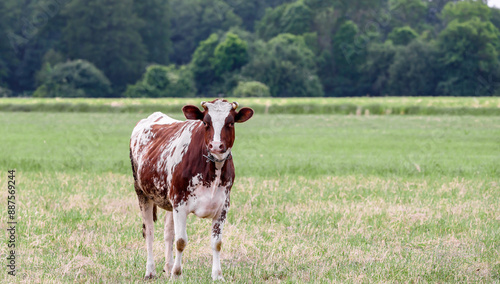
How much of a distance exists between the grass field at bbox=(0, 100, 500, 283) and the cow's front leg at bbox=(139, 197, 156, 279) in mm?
184

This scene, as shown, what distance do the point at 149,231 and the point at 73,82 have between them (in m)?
88.7

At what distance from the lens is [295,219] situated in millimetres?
12680

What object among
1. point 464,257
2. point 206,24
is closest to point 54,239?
point 464,257

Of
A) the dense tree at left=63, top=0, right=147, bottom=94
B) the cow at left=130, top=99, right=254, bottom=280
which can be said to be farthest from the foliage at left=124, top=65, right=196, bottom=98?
the cow at left=130, top=99, right=254, bottom=280

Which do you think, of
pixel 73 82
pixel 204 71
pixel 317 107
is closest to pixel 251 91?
pixel 204 71

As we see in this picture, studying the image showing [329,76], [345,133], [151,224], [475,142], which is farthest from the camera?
[329,76]

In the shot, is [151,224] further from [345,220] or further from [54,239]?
[345,220]

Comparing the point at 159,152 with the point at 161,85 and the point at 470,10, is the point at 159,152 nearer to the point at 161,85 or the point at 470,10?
the point at 161,85

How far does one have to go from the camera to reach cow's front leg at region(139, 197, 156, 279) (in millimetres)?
9047

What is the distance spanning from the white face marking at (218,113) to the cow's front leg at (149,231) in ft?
7.17

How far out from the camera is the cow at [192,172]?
26.0 feet

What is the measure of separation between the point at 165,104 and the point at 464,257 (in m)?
46.7

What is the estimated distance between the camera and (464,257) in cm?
1003

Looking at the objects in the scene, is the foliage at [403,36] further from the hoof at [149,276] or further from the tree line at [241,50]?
the hoof at [149,276]
